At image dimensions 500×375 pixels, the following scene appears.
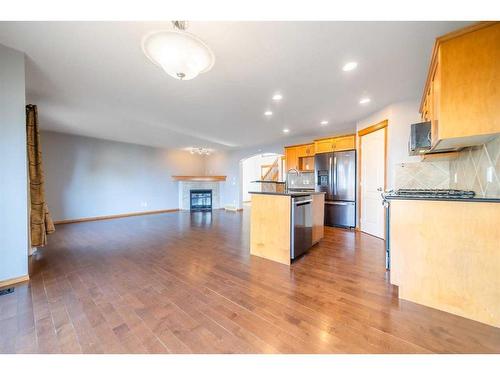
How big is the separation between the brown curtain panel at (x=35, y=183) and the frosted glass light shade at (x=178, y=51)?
2.50 meters

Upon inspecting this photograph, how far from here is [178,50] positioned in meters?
1.55

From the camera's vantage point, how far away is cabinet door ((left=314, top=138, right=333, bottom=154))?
5.09m

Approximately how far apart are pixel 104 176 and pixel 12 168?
4.71 metres

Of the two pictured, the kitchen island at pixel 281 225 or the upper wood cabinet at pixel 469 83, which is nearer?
the upper wood cabinet at pixel 469 83

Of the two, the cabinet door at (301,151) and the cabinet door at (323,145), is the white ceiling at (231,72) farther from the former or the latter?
the cabinet door at (301,151)

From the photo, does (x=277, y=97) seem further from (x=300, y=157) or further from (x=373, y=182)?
(x=300, y=157)

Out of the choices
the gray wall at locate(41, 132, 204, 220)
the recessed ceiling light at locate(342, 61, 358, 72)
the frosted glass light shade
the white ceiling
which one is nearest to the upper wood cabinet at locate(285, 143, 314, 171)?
the white ceiling

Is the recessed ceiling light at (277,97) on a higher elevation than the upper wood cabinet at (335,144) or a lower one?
higher

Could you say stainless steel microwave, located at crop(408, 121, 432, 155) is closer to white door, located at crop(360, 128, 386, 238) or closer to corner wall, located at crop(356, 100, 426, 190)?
corner wall, located at crop(356, 100, 426, 190)

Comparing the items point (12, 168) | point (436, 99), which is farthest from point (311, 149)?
point (12, 168)

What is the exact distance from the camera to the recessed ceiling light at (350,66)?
91.5 inches

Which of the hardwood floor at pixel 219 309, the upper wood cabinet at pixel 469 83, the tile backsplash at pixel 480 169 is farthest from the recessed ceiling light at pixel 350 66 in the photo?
the hardwood floor at pixel 219 309

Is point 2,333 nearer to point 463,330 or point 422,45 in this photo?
point 463,330
